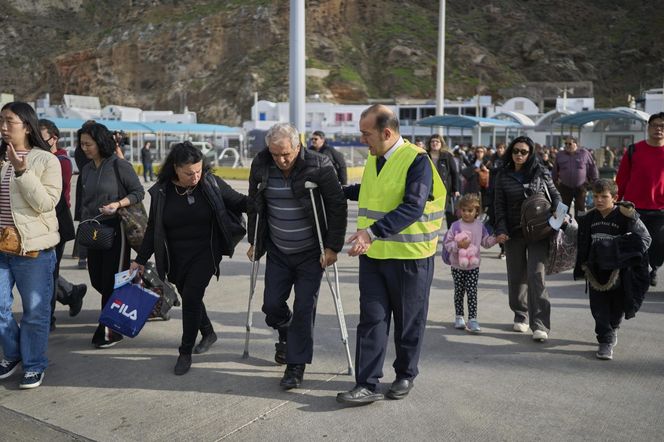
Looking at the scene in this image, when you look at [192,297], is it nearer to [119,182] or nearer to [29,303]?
[29,303]

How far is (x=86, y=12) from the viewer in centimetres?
12188

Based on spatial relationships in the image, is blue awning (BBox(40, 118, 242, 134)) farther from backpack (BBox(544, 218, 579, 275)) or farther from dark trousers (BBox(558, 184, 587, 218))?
backpack (BBox(544, 218, 579, 275))

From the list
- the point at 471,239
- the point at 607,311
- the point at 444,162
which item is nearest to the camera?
the point at 607,311

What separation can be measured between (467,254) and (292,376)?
2174mm

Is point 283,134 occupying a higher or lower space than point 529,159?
higher

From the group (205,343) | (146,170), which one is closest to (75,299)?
(205,343)

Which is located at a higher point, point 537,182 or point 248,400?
point 537,182

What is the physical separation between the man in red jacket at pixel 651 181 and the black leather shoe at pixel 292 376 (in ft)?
13.1

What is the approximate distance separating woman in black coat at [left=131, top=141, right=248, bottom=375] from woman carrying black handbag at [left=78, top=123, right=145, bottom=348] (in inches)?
27.7

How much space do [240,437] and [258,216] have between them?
152 cm

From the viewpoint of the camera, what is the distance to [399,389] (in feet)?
14.0

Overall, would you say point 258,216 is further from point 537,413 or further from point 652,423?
point 652,423

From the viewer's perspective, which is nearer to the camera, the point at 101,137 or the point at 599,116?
the point at 101,137

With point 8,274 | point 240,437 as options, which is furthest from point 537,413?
point 8,274
